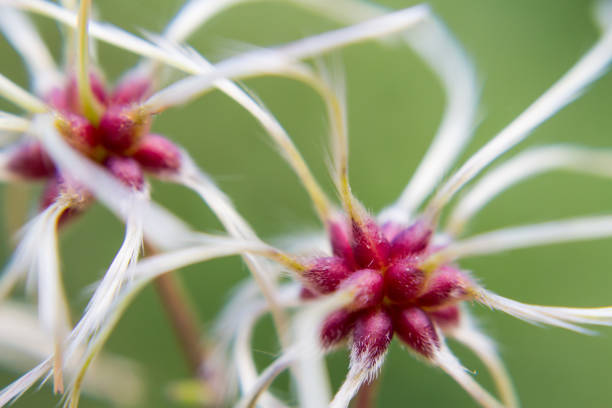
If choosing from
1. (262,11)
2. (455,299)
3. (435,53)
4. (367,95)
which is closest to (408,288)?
(455,299)

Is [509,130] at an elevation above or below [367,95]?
below

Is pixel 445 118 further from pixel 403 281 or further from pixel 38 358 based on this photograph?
pixel 38 358

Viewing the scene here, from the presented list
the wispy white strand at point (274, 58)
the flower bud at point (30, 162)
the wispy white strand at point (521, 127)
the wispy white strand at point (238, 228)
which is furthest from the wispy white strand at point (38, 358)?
the wispy white strand at point (521, 127)

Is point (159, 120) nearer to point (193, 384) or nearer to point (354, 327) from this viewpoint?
point (193, 384)

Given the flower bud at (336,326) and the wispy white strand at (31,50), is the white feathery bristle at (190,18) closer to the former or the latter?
the wispy white strand at (31,50)

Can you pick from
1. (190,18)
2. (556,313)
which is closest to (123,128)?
(190,18)

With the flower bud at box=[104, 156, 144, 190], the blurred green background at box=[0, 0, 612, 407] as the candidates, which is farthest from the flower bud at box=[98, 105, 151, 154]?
the blurred green background at box=[0, 0, 612, 407]
